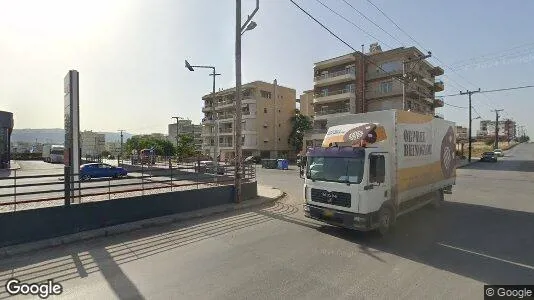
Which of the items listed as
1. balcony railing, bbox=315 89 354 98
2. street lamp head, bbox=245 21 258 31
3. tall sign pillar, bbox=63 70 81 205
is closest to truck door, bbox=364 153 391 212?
street lamp head, bbox=245 21 258 31

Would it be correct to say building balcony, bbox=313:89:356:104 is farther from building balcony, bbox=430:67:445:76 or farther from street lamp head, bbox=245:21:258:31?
street lamp head, bbox=245:21:258:31

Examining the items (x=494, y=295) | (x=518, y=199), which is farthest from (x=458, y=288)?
(x=518, y=199)

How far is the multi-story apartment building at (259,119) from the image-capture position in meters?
54.4

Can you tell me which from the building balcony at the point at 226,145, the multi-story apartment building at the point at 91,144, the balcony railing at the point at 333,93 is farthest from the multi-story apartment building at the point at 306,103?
the multi-story apartment building at the point at 91,144

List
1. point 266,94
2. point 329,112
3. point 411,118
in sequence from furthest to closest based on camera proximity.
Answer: point 266,94 → point 329,112 → point 411,118

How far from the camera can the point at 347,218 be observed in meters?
7.82

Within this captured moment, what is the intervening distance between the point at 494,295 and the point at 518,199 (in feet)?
39.4

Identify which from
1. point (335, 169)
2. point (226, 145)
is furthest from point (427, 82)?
point (335, 169)

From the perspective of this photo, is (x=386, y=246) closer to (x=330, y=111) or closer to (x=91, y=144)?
(x=330, y=111)

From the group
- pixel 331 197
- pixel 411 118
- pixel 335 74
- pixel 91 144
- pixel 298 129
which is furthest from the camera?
pixel 91 144

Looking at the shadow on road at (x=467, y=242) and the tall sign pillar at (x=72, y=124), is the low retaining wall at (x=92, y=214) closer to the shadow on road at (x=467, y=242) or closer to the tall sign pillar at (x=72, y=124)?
the tall sign pillar at (x=72, y=124)

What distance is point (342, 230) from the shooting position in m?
8.82

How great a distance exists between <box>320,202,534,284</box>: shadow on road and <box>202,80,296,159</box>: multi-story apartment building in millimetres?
43549

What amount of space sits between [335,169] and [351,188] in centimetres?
78
